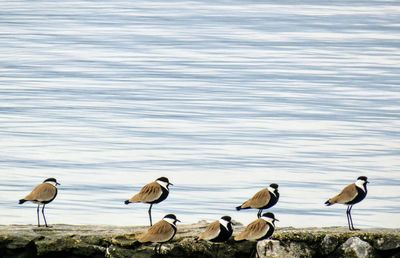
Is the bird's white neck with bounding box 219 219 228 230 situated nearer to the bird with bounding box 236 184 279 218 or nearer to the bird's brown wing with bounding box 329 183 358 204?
the bird with bounding box 236 184 279 218

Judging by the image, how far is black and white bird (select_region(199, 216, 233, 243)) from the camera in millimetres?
16047

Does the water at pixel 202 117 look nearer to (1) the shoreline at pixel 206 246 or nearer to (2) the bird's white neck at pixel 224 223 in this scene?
(1) the shoreline at pixel 206 246

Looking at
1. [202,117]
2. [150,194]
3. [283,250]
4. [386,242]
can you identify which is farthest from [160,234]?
[202,117]

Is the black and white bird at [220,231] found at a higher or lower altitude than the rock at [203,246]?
higher

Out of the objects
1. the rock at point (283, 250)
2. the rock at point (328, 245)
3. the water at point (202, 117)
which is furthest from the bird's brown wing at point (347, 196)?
the water at point (202, 117)

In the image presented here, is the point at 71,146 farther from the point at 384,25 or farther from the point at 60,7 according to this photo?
the point at 60,7

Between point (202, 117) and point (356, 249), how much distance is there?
59.5ft

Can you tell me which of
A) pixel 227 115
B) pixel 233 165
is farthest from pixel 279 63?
pixel 233 165

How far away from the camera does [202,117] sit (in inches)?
1352

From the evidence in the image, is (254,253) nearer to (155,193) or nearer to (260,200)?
(260,200)

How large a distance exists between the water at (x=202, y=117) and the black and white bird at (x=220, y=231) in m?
5.72

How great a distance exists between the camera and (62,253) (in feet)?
53.7

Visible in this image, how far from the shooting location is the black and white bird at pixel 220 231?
16047 millimetres

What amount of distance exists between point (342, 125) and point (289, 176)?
6.81 meters
